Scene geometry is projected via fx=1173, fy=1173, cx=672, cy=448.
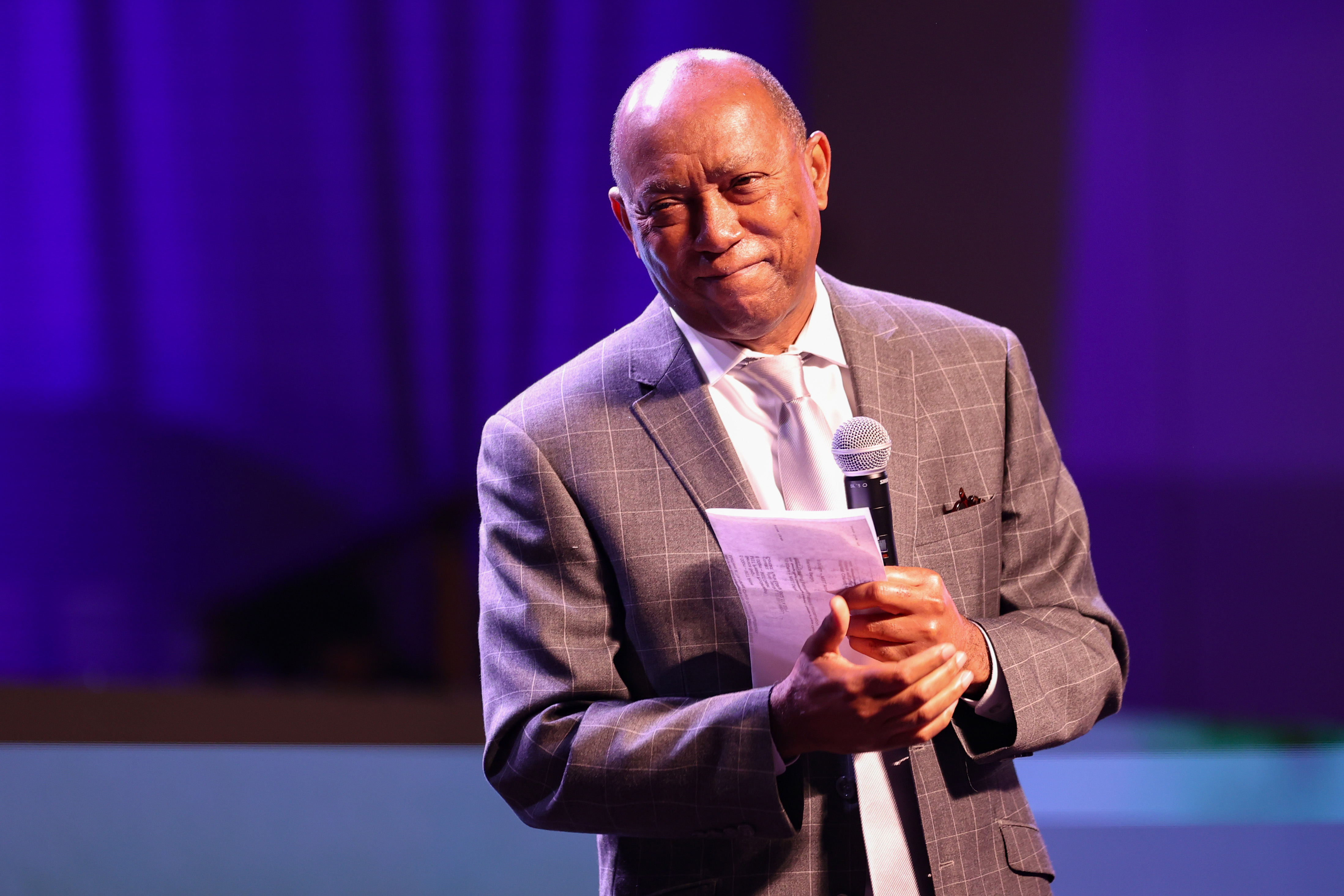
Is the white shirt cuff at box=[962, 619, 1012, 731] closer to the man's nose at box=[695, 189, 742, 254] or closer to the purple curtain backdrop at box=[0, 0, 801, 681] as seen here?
the man's nose at box=[695, 189, 742, 254]

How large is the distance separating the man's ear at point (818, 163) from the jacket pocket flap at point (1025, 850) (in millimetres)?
766

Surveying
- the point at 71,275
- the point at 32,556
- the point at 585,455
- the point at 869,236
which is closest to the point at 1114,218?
the point at 869,236

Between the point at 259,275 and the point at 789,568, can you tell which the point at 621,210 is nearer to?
the point at 789,568

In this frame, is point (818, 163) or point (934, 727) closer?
point (934, 727)

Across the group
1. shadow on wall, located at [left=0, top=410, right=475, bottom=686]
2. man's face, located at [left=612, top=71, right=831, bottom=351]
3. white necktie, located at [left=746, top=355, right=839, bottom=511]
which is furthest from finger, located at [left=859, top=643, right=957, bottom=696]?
shadow on wall, located at [left=0, top=410, right=475, bottom=686]

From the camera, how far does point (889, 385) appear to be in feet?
4.58

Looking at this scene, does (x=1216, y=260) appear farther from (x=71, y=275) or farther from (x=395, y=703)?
(x=71, y=275)

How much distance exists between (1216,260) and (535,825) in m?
1.77

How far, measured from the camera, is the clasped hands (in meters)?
1.07

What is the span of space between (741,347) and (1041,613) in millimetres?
466

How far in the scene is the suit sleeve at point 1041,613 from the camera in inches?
49.2

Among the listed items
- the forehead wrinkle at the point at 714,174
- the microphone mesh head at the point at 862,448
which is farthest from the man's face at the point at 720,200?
the microphone mesh head at the point at 862,448

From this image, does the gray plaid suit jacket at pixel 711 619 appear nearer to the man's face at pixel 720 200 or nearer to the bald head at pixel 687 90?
the man's face at pixel 720 200

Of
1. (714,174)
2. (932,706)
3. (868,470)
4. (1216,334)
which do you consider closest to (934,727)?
(932,706)
